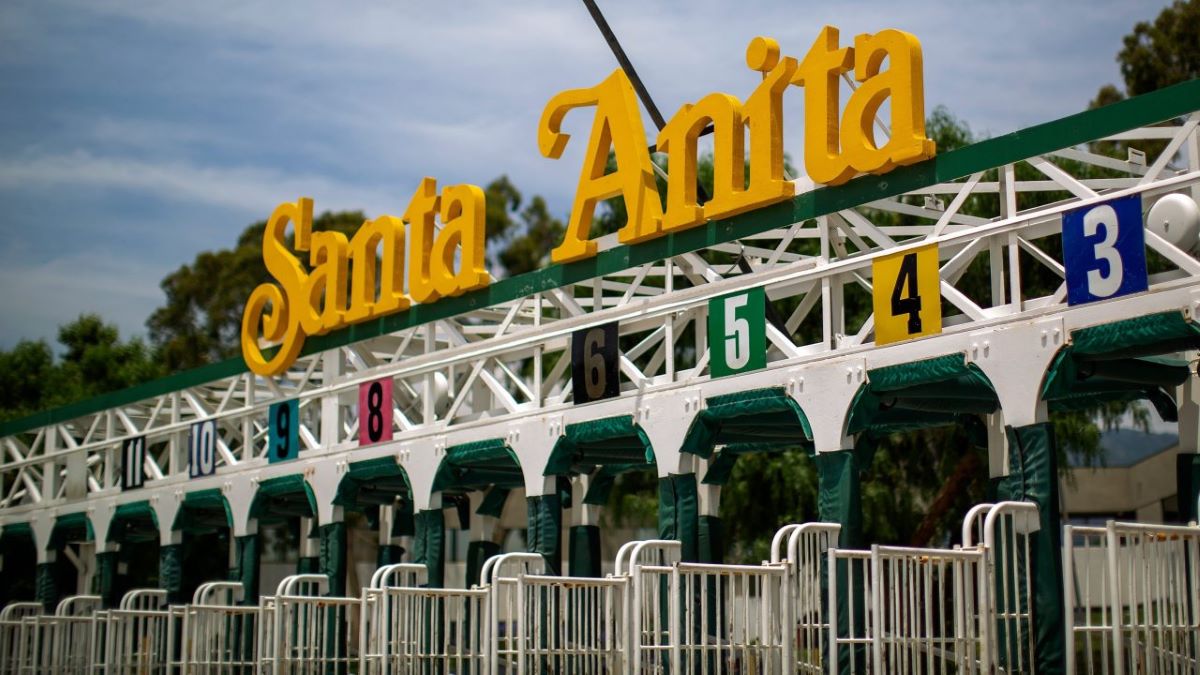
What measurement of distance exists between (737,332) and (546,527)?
12.8ft

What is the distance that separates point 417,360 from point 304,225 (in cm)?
381

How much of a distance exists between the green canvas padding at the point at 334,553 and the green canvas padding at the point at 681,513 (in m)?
6.73

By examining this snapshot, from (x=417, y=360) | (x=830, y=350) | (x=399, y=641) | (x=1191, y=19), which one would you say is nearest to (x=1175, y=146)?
(x=830, y=350)

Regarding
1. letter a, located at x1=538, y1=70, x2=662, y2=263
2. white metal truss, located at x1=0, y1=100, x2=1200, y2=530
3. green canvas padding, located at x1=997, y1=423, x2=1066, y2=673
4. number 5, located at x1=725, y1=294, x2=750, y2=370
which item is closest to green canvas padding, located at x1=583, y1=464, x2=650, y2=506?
white metal truss, located at x1=0, y1=100, x2=1200, y2=530

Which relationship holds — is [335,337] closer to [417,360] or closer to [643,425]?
[417,360]

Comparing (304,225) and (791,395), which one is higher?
(304,225)

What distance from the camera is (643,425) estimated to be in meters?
18.2

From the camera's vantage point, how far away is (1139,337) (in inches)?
527

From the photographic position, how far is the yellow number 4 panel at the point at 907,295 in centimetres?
1512

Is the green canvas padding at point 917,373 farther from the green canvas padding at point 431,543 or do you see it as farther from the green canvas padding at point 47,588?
the green canvas padding at point 47,588

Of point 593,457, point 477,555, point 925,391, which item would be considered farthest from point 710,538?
point 477,555

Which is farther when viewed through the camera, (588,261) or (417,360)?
(417,360)

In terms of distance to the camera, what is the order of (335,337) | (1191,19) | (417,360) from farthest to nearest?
(1191,19), (335,337), (417,360)

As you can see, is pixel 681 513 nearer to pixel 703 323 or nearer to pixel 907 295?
pixel 703 323
